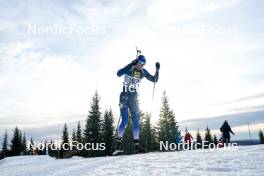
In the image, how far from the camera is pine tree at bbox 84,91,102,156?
4847cm

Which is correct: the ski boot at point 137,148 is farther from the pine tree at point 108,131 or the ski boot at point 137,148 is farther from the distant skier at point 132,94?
the pine tree at point 108,131

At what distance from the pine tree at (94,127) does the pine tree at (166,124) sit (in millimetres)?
8891

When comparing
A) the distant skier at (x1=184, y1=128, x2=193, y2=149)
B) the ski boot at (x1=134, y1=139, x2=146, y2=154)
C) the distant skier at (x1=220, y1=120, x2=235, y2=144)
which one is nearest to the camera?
the ski boot at (x1=134, y1=139, x2=146, y2=154)

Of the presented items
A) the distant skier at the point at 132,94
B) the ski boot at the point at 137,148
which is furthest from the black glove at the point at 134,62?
the ski boot at the point at 137,148

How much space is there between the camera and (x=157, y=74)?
1193cm

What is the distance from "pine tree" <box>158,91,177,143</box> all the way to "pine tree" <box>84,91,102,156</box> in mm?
8891

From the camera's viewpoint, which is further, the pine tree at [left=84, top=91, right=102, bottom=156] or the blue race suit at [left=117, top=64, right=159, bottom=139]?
the pine tree at [left=84, top=91, right=102, bottom=156]

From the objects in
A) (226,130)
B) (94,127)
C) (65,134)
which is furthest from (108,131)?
(226,130)

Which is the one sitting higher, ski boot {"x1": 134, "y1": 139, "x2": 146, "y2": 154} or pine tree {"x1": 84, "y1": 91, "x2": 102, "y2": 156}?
pine tree {"x1": 84, "y1": 91, "x2": 102, "y2": 156}

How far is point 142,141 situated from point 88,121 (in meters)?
8.45

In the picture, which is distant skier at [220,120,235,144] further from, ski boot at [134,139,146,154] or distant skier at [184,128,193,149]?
ski boot at [134,139,146,154]

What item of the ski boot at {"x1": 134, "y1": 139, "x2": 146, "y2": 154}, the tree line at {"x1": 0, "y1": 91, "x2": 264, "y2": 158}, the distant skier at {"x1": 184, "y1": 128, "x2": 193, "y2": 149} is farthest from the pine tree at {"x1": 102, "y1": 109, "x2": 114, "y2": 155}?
the ski boot at {"x1": 134, "y1": 139, "x2": 146, "y2": 154}

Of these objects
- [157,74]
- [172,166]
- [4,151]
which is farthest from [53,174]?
[4,151]

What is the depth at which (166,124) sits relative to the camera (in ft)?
166
